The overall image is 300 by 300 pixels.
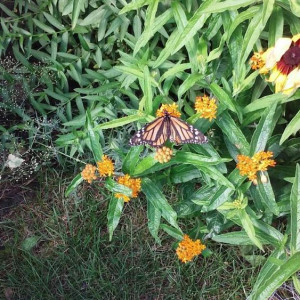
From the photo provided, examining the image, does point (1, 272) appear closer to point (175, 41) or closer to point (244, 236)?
point (244, 236)

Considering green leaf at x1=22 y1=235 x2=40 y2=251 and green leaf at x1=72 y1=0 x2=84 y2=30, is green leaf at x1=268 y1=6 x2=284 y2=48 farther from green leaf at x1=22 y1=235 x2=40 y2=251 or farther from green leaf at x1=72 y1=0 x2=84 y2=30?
green leaf at x1=22 y1=235 x2=40 y2=251

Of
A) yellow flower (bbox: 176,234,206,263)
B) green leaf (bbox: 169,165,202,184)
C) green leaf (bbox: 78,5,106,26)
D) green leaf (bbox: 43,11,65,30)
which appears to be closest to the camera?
green leaf (bbox: 169,165,202,184)

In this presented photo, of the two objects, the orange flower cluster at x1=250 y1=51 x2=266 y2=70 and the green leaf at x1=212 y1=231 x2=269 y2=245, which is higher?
the orange flower cluster at x1=250 y1=51 x2=266 y2=70

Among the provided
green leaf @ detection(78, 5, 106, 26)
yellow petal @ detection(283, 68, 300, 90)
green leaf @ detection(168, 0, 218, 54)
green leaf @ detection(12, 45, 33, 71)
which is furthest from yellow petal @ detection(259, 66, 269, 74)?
green leaf @ detection(12, 45, 33, 71)

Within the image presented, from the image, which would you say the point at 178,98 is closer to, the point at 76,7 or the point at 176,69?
the point at 176,69

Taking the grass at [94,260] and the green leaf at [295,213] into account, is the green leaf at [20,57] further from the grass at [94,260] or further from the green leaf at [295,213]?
the green leaf at [295,213]

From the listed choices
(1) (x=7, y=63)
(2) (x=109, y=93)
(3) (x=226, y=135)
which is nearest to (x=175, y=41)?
(3) (x=226, y=135)
